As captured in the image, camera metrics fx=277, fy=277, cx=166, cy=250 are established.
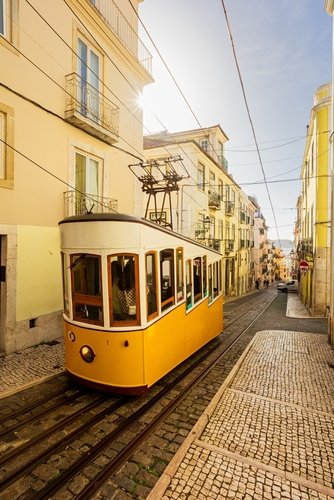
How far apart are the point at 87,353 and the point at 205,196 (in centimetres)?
1861

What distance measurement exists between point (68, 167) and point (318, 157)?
46.2 feet

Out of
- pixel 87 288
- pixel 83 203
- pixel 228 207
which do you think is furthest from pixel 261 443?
pixel 228 207

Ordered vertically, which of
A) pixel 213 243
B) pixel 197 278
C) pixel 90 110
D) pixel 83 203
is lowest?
pixel 197 278

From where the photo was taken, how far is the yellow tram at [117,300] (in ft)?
15.7

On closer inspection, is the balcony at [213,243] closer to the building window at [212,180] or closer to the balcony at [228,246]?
the balcony at [228,246]

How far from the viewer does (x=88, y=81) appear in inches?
405

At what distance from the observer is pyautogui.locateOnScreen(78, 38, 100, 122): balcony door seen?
32.3ft

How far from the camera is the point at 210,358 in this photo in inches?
→ 304

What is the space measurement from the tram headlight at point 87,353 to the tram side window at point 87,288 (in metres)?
0.48

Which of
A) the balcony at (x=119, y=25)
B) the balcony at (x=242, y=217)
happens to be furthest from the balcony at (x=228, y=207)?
the balcony at (x=119, y=25)

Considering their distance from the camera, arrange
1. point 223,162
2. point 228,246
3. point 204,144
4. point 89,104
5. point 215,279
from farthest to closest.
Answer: point 228,246 < point 223,162 < point 204,144 < point 89,104 < point 215,279

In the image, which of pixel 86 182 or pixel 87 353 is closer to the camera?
pixel 87 353

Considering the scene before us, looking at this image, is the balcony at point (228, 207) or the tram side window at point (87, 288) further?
the balcony at point (228, 207)

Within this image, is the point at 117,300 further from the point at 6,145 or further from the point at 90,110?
the point at 90,110
